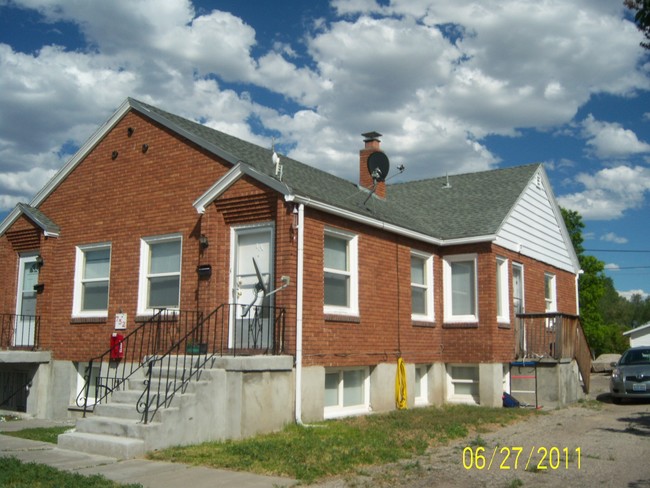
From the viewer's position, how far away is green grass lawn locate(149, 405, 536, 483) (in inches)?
332

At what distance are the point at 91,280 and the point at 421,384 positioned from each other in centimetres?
773

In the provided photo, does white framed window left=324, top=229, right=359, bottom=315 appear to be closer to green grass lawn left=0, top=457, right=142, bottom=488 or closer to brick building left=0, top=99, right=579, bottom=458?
brick building left=0, top=99, right=579, bottom=458

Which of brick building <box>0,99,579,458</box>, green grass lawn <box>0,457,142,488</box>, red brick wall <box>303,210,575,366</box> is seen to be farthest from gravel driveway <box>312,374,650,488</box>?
brick building <box>0,99,579,458</box>

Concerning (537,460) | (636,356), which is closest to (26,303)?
(537,460)

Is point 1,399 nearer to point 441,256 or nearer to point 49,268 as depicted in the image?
point 49,268

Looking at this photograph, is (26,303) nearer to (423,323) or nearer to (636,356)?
(423,323)

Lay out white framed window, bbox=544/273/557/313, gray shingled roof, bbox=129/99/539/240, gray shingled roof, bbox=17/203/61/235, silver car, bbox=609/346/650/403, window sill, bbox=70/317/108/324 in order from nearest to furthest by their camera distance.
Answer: gray shingled roof, bbox=129/99/539/240 < window sill, bbox=70/317/108/324 < gray shingled roof, bbox=17/203/61/235 < silver car, bbox=609/346/650/403 < white framed window, bbox=544/273/557/313

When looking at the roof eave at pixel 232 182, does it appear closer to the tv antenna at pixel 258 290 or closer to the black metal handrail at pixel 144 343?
the tv antenna at pixel 258 290

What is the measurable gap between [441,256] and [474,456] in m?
7.66

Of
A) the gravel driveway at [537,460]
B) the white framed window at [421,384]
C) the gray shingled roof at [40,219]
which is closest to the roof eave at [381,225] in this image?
the white framed window at [421,384]

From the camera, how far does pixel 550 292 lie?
20.0 metres

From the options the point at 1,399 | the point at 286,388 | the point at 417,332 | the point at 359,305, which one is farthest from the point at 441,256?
the point at 1,399

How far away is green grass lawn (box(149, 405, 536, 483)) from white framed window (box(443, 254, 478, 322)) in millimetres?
3565

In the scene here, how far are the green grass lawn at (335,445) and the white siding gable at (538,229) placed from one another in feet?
18.1
